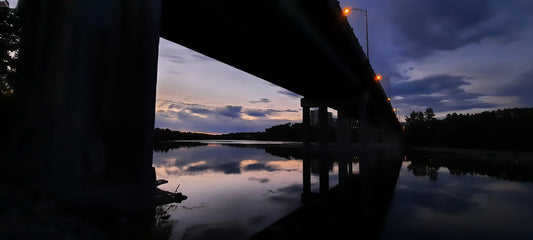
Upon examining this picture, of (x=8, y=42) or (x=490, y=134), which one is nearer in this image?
(x=8, y=42)

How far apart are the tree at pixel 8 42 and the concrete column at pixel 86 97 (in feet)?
43.3

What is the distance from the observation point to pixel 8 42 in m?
16.5

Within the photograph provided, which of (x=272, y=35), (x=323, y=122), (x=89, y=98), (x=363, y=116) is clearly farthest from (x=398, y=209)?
(x=323, y=122)

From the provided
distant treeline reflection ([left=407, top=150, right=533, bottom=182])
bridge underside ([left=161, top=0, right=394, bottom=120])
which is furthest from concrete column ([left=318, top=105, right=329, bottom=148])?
bridge underside ([left=161, top=0, right=394, bottom=120])

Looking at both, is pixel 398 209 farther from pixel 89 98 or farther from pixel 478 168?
pixel 478 168

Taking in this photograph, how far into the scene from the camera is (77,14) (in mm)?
6387

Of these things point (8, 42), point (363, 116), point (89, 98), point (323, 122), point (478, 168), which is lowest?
point (478, 168)

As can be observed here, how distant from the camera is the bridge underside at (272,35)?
49.6ft

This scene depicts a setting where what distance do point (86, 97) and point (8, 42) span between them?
16799 millimetres

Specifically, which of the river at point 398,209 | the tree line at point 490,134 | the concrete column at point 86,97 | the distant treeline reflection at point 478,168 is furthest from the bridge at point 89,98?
the tree line at point 490,134

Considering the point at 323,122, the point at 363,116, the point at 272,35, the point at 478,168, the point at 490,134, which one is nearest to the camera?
the point at 272,35

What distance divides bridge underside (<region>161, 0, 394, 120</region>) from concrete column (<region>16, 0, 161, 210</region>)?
7.09 metres

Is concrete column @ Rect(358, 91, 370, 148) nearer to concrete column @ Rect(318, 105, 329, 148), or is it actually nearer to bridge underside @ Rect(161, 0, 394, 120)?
concrete column @ Rect(318, 105, 329, 148)

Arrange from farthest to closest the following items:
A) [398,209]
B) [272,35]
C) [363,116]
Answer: [363,116] < [272,35] < [398,209]
